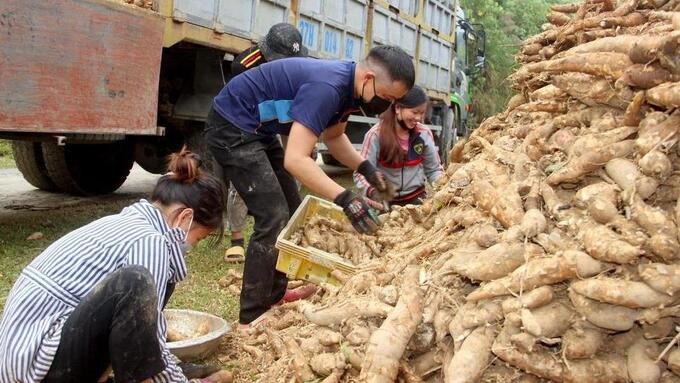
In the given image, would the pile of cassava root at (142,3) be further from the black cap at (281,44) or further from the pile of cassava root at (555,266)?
the pile of cassava root at (555,266)

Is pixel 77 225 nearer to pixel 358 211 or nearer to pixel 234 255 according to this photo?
pixel 234 255

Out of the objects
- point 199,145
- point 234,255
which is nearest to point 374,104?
point 234,255

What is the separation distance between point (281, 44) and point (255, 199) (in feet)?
5.16

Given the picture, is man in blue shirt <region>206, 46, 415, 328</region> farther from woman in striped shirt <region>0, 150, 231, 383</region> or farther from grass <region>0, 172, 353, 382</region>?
woman in striped shirt <region>0, 150, 231, 383</region>

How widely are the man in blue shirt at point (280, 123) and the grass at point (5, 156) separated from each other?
736cm

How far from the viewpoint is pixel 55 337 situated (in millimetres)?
2107

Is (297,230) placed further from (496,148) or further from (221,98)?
(496,148)

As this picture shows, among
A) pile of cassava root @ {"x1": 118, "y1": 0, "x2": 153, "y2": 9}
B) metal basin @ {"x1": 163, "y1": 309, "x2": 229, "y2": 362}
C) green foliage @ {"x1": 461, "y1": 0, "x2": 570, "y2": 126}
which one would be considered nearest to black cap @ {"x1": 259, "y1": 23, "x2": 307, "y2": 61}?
pile of cassava root @ {"x1": 118, "y1": 0, "x2": 153, "y2": 9}

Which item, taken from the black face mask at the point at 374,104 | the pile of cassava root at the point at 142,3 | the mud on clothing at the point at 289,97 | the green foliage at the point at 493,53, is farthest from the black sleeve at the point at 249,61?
the green foliage at the point at 493,53

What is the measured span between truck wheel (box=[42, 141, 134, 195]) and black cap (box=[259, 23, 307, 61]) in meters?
2.88

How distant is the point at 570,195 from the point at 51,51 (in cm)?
327

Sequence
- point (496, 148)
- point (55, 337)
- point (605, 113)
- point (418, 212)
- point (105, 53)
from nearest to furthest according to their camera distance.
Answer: point (55, 337) → point (605, 113) → point (496, 148) → point (418, 212) → point (105, 53)

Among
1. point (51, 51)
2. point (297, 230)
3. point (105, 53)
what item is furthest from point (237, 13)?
point (297, 230)

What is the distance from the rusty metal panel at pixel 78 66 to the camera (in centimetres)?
396
